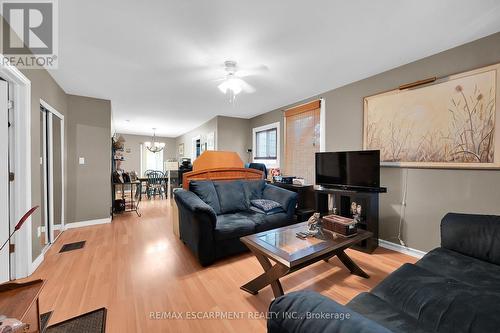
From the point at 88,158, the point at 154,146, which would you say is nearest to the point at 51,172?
the point at 88,158

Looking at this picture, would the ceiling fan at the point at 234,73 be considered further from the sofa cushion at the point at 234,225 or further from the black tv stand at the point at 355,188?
the black tv stand at the point at 355,188

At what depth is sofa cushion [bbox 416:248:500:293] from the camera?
1.28m

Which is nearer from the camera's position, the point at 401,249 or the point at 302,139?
the point at 401,249

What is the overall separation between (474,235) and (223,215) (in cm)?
252

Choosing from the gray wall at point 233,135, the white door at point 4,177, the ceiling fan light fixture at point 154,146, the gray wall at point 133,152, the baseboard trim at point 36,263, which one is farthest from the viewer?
the gray wall at point 133,152

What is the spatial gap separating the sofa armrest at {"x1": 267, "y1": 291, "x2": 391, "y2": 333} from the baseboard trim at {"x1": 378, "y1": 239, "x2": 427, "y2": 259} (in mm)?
2662

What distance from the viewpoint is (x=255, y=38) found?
6.75 ft

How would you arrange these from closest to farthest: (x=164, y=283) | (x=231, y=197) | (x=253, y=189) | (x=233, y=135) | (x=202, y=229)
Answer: (x=164, y=283), (x=202, y=229), (x=231, y=197), (x=253, y=189), (x=233, y=135)

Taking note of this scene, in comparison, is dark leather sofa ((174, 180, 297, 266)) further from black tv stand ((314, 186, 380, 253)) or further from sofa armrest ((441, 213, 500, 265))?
sofa armrest ((441, 213, 500, 265))

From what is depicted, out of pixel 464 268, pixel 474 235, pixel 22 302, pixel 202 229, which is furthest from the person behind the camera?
pixel 202 229

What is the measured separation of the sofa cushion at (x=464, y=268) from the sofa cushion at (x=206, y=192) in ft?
7.38

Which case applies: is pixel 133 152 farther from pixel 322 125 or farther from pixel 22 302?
pixel 22 302

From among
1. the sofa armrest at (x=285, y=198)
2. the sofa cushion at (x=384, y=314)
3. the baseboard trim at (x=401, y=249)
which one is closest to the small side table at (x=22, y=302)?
the sofa cushion at (x=384, y=314)

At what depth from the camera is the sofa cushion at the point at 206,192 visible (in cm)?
A: 284
